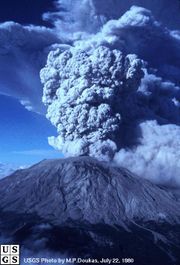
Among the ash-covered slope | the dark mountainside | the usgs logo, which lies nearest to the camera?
the usgs logo

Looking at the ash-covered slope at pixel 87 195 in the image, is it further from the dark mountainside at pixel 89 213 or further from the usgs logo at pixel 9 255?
the usgs logo at pixel 9 255

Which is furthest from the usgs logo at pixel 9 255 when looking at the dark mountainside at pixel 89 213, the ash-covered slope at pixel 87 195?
the ash-covered slope at pixel 87 195

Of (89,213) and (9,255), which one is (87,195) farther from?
(9,255)

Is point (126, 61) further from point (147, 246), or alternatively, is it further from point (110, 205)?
point (147, 246)

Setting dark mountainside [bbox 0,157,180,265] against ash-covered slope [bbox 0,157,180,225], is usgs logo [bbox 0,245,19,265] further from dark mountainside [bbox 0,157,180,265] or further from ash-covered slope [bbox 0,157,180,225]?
ash-covered slope [bbox 0,157,180,225]

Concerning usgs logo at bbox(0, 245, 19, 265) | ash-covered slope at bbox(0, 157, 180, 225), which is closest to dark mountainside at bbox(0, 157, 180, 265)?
ash-covered slope at bbox(0, 157, 180, 225)

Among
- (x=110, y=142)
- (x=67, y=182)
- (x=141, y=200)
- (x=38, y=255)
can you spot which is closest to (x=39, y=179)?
(x=67, y=182)
